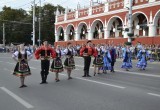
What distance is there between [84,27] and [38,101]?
157 feet

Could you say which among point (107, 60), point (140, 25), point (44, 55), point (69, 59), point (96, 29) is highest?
point (96, 29)

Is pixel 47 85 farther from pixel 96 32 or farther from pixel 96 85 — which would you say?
pixel 96 32

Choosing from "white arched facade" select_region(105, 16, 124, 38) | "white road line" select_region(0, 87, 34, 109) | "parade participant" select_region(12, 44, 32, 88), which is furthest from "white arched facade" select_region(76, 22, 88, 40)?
"white road line" select_region(0, 87, 34, 109)

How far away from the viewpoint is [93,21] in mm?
50531

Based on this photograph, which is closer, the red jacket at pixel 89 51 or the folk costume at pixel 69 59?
the folk costume at pixel 69 59

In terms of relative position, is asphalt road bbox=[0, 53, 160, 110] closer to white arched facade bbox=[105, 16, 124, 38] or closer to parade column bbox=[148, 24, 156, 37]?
parade column bbox=[148, 24, 156, 37]

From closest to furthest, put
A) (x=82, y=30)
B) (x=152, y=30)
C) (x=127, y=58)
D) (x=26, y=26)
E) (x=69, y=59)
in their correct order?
(x=69, y=59) → (x=127, y=58) → (x=152, y=30) → (x=82, y=30) → (x=26, y=26)

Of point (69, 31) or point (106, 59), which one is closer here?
point (106, 59)

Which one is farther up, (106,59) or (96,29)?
(96,29)

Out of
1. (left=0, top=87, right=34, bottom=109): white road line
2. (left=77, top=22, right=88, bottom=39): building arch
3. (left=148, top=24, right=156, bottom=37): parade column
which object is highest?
(left=77, top=22, right=88, bottom=39): building arch

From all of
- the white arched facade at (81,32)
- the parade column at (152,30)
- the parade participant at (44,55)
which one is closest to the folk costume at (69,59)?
the parade participant at (44,55)

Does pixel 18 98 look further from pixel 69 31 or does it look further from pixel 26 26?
pixel 26 26

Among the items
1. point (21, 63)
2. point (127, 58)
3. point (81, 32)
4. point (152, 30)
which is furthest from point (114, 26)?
point (21, 63)

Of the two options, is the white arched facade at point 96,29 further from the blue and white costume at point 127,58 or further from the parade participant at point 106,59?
the parade participant at point 106,59
